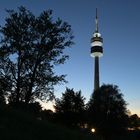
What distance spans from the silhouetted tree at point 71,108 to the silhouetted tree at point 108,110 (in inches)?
274

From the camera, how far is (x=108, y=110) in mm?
77938

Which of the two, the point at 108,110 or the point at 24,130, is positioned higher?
the point at 108,110

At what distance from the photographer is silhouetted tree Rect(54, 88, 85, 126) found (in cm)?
6719

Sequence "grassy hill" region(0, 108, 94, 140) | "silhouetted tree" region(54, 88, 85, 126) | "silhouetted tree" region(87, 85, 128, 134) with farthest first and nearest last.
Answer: "silhouetted tree" region(87, 85, 128, 134), "silhouetted tree" region(54, 88, 85, 126), "grassy hill" region(0, 108, 94, 140)

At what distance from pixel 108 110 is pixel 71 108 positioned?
12.2 m

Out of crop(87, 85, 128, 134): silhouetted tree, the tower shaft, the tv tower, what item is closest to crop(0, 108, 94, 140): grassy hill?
crop(87, 85, 128, 134): silhouetted tree

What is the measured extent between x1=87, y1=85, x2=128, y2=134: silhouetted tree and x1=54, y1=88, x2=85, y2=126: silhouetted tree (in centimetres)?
696

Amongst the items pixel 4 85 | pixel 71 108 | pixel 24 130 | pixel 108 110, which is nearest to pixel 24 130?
pixel 24 130

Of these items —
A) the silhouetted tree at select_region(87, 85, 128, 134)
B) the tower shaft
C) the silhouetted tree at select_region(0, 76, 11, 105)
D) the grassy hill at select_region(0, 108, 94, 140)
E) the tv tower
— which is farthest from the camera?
the tv tower

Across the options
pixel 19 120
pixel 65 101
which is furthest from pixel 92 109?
pixel 19 120

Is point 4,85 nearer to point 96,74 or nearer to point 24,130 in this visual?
point 24,130

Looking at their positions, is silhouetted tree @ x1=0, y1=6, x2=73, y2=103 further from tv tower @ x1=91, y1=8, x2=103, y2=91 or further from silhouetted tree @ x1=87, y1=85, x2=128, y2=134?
tv tower @ x1=91, y1=8, x2=103, y2=91

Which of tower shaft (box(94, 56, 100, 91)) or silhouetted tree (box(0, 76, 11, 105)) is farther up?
tower shaft (box(94, 56, 100, 91))

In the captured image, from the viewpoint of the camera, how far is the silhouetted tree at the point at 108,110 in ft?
247
